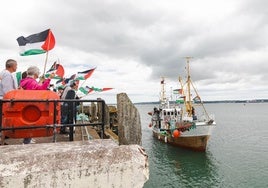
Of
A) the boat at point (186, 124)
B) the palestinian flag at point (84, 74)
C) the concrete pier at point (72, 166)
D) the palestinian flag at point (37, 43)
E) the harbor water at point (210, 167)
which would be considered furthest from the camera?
the boat at point (186, 124)

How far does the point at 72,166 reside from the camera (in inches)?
106

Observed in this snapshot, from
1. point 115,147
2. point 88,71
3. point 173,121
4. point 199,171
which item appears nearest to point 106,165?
point 115,147

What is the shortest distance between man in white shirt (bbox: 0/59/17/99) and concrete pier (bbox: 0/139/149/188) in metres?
2.35

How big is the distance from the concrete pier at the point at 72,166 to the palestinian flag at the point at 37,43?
4.81 metres

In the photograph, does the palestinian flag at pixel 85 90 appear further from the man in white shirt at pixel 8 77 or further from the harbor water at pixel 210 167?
the man in white shirt at pixel 8 77

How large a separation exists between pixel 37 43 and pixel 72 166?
18.8ft

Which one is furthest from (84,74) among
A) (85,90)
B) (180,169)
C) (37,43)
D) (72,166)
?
(180,169)

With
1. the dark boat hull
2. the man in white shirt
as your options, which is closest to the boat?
the dark boat hull

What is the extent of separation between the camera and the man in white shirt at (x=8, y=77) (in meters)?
4.94

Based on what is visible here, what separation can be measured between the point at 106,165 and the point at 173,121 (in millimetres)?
31353

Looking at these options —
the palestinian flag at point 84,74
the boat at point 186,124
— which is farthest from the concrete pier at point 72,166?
the boat at point 186,124

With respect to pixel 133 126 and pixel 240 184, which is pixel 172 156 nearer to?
pixel 240 184

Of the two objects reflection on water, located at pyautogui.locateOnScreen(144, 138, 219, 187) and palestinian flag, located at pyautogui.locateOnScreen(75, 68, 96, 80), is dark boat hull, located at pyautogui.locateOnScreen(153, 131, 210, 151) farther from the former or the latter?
palestinian flag, located at pyautogui.locateOnScreen(75, 68, 96, 80)

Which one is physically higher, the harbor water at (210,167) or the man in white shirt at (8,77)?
the man in white shirt at (8,77)
